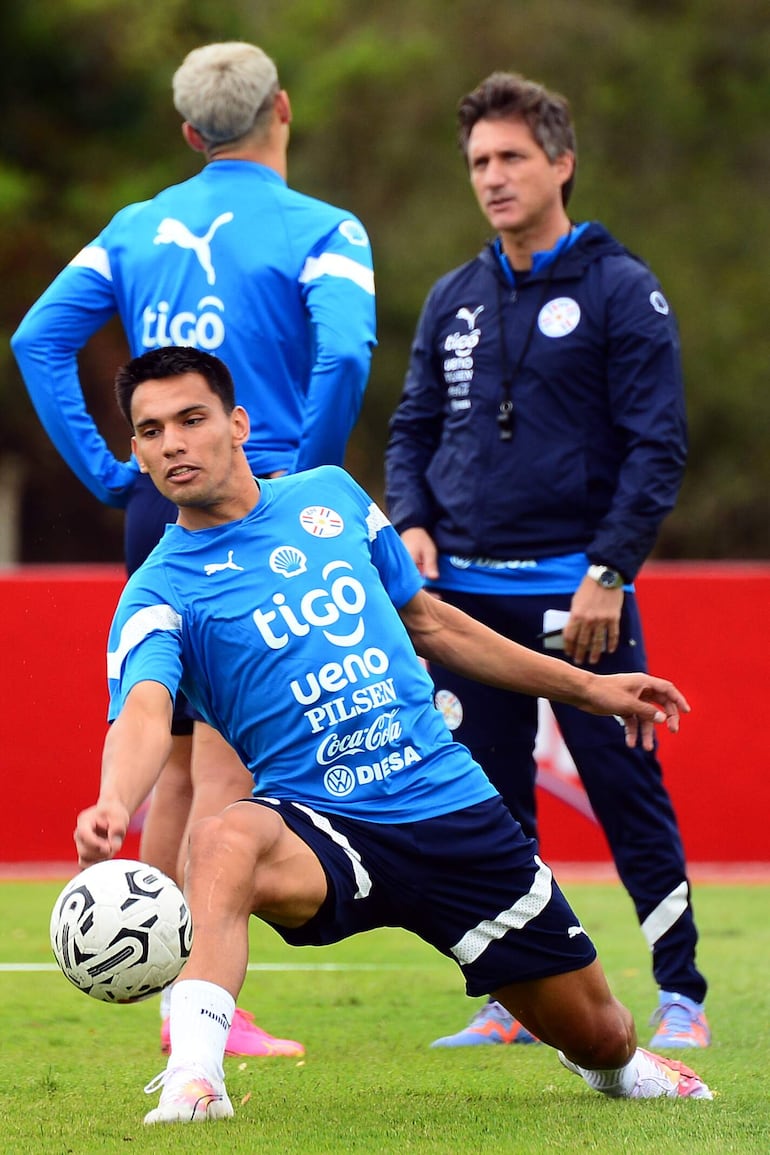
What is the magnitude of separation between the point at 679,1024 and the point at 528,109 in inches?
106

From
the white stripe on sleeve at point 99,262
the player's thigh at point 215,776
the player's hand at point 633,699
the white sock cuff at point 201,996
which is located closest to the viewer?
the white sock cuff at point 201,996

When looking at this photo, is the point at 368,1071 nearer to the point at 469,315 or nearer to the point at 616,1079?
the point at 616,1079

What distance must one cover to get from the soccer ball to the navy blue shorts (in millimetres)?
431

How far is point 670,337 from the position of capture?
539 cm

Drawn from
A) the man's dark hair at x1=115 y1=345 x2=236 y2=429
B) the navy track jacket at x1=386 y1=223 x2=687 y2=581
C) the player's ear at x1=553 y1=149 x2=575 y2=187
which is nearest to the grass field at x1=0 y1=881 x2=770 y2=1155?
the navy track jacket at x1=386 y1=223 x2=687 y2=581

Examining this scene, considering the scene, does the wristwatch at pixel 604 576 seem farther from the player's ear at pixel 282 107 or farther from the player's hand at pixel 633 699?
the player's ear at pixel 282 107

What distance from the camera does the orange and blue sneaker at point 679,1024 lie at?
5.09 m

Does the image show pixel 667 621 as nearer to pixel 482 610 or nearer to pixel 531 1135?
pixel 482 610

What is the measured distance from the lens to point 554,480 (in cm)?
535

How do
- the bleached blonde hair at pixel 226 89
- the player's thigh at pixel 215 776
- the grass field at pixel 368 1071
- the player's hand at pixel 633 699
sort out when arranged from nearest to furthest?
the grass field at pixel 368 1071
the player's hand at pixel 633 699
the player's thigh at pixel 215 776
the bleached blonde hair at pixel 226 89

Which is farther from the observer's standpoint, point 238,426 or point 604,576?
point 604,576

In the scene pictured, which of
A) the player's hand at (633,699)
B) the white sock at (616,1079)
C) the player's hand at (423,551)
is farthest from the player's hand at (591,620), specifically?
the white sock at (616,1079)

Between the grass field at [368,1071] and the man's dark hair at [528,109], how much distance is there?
2.58m

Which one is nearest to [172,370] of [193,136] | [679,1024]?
[193,136]
